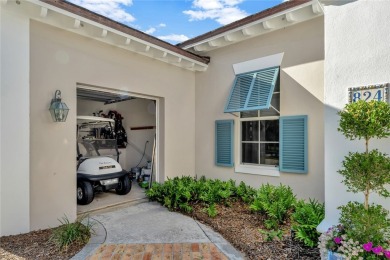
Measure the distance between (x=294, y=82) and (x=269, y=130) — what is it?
1383mm

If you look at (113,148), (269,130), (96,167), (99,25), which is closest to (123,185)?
(96,167)

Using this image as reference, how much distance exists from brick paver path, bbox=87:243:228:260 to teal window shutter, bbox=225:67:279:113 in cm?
354

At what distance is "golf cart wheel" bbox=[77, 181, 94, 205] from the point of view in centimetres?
608

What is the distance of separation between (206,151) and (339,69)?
15.7ft

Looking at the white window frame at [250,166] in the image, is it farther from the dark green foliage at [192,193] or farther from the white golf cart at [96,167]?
the white golf cart at [96,167]

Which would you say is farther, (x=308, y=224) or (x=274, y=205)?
(x=274, y=205)

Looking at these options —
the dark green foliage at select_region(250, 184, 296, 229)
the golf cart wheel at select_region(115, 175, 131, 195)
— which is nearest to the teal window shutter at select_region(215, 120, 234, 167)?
the dark green foliage at select_region(250, 184, 296, 229)

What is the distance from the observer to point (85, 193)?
19.9 ft

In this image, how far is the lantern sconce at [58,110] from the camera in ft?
15.5

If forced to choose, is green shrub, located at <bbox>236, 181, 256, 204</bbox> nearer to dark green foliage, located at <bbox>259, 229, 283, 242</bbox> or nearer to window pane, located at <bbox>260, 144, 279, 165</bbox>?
window pane, located at <bbox>260, 144, 279, 165</bbox>

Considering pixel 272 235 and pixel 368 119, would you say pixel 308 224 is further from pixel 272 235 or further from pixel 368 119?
pixel 368 119

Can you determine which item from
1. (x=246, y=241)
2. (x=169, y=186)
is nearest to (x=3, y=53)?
(x=169, y=186)

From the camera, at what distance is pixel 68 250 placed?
3.75 m

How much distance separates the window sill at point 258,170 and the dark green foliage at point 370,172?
3.16 metres
